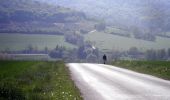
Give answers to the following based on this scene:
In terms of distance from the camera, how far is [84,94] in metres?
27.5

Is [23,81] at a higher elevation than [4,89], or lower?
lower

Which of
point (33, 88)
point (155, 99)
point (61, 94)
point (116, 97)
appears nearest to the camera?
point (155, 99)

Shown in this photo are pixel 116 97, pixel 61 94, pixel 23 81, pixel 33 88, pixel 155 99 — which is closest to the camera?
pixel 155 99

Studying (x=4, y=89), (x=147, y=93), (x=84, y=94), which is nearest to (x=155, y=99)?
(x=147, y=93)

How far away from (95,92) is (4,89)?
632cm

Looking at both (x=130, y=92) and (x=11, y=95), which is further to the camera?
(x=130, y=92)

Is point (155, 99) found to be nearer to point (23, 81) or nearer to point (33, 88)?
A: point (33, 88)

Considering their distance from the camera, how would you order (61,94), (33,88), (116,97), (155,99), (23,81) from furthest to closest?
(23,81) → (33,88) → (61,94) → (116,97) → (155,99)

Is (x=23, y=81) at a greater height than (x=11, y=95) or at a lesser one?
lesser

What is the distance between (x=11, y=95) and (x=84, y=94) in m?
5.55

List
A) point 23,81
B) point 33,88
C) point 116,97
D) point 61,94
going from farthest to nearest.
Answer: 1. point 23,81
2. point 33,88
3. point 61,94
4. point 116,97

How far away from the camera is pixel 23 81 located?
36094 millimetres

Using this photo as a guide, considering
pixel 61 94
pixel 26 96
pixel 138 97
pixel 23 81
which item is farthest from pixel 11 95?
pixel 23 81

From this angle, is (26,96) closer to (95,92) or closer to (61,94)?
(61,94)
